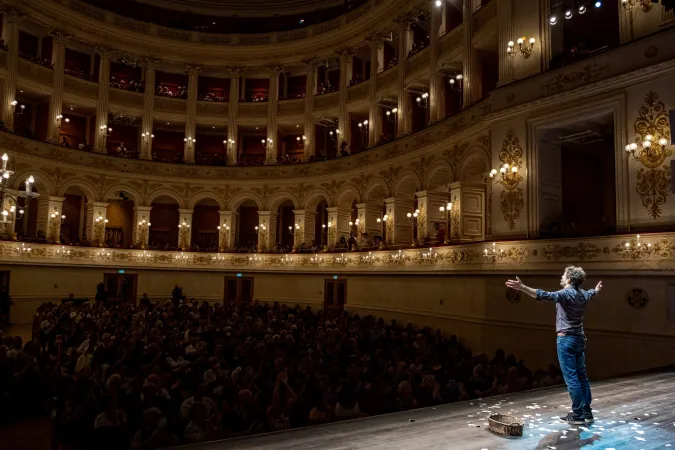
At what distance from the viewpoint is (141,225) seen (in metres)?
26.9

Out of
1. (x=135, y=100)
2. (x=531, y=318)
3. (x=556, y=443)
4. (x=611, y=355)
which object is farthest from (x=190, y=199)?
(x=556, y=443)

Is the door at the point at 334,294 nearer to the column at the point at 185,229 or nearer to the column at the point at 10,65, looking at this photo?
the column at the point at 185,229

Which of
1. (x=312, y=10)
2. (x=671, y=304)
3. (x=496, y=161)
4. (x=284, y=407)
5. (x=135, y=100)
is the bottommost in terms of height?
(x=284, y=407)

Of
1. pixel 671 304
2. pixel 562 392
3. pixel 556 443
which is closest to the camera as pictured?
pixel 556 443

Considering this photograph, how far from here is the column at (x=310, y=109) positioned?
26.8 meters

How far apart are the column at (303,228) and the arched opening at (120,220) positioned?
30.9 ft

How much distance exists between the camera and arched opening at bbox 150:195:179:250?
29500 mm

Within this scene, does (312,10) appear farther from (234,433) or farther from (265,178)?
(234,433)

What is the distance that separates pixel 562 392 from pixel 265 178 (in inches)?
884

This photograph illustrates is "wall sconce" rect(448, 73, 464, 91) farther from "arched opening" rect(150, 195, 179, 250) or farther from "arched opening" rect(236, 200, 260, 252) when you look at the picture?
"arched opening" rect(150, 195, 179, 250)

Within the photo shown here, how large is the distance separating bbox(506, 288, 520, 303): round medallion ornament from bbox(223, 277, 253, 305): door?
16.4 m

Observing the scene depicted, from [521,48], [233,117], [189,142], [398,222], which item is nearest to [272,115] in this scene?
[233,117]

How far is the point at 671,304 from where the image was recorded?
10242 mm

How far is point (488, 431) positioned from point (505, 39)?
13.1 metres
